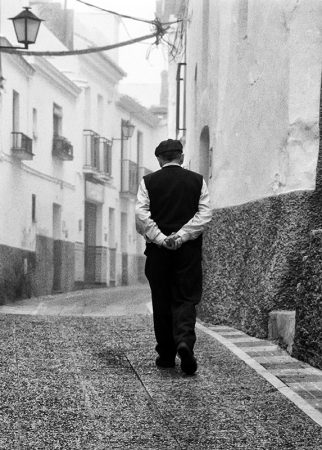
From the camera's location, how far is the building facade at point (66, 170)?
72.5 ft

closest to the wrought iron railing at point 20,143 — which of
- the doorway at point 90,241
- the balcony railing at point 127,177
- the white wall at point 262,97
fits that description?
the white wall at point 262,97

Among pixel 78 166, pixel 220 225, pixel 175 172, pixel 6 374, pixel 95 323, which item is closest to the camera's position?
pixel 6 374

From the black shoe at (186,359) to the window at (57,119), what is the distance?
20.5 metres

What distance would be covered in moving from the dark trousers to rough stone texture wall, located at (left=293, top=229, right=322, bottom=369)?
0.93 meters

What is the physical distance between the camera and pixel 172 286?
7.08 m

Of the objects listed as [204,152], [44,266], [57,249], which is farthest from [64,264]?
[204,152]

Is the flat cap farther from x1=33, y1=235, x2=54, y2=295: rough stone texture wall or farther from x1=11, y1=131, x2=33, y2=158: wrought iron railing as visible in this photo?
x1=33, y1=235, x2=54, y2=295: rough stone texture wall

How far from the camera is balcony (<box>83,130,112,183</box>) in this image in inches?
1182

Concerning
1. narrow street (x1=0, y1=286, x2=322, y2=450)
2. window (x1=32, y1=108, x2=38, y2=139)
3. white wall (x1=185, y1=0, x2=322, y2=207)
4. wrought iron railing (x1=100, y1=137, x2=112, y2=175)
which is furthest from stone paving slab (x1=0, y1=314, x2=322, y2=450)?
wrought iron railing (x1=100, y1=137, x2=112, y2=175)

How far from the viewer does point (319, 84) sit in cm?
892

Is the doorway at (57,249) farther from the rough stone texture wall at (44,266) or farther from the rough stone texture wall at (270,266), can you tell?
the rough stone texture wall at (270,266)

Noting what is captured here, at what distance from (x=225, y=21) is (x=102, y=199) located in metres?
20.3

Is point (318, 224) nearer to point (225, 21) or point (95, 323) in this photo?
point (95, 323)

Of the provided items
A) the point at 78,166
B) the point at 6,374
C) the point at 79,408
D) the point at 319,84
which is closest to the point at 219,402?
the point at 79,408
